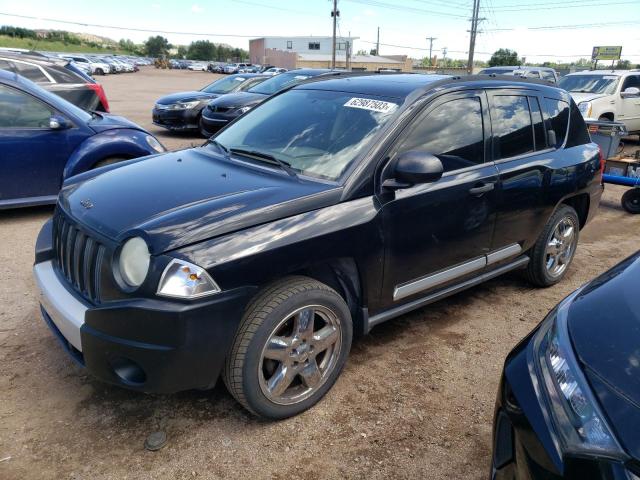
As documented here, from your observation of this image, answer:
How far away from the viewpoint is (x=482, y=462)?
8.56 feet

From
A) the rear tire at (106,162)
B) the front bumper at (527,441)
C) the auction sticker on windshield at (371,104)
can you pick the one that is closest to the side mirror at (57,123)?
the rear tire at (106,162)

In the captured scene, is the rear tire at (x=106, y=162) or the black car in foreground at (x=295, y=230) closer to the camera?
the black car in foreground at (x=295, y=230)

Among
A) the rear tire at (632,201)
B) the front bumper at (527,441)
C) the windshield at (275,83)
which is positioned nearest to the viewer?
the front bumper at (527,441)

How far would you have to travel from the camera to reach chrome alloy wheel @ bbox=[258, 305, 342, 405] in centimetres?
270

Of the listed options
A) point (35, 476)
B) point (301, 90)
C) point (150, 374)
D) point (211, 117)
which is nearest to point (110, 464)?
point (35, 476)

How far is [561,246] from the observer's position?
4.66m

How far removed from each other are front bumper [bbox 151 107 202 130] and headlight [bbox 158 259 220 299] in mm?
10188

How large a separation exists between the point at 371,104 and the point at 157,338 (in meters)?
1.99

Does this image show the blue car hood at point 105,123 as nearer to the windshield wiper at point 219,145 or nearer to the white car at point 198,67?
the windshield wiper at point 219,145

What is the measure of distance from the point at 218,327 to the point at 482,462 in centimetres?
149

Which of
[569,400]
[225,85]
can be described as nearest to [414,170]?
[569,400]

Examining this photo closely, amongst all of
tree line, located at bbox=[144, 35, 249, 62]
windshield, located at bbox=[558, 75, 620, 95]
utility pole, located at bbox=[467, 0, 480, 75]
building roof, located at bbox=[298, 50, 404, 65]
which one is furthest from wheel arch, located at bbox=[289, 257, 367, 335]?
tree line, located at bbox=[144, 35, 249, 62]

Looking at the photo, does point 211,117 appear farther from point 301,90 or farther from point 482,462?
point 482,462

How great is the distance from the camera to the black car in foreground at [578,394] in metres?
1.51
